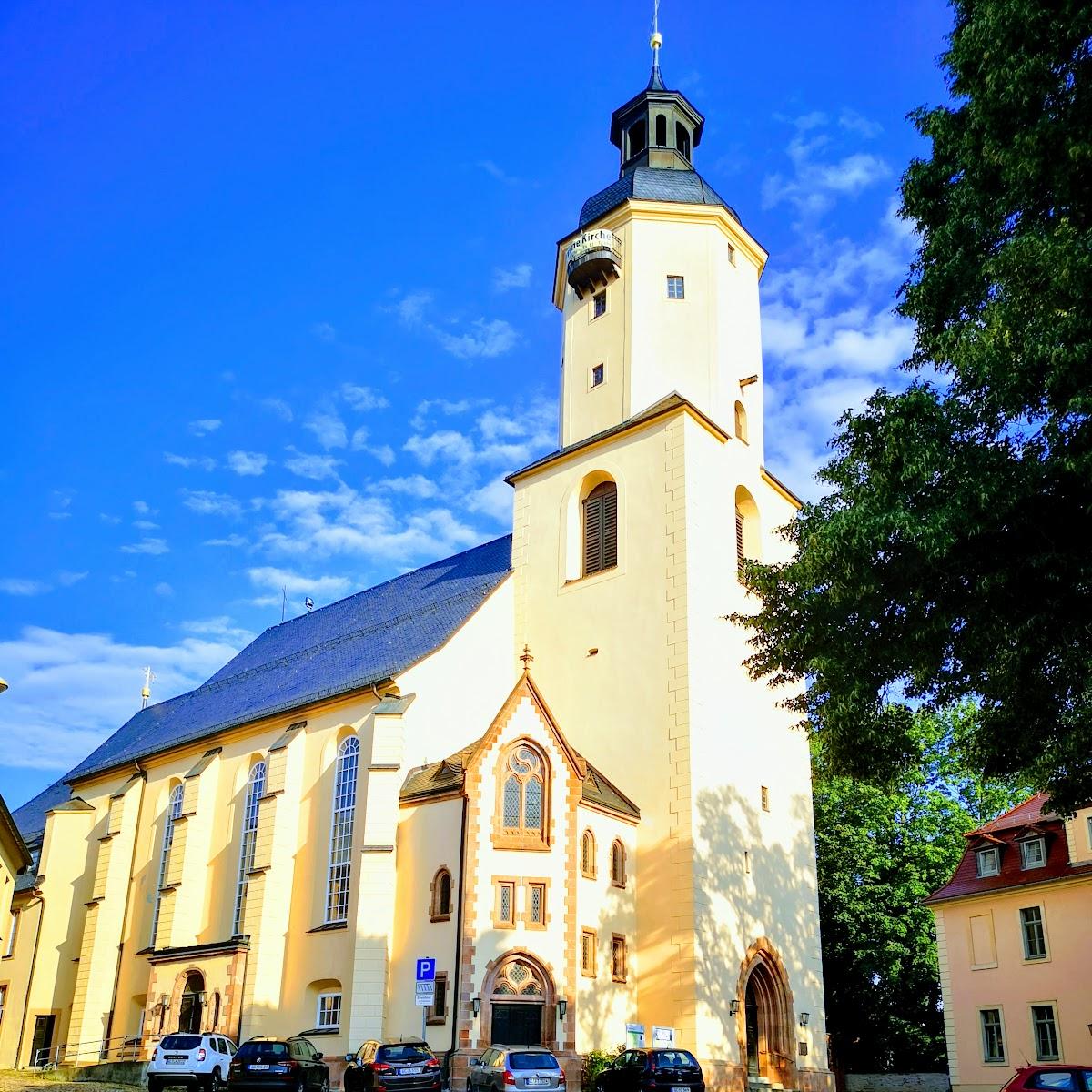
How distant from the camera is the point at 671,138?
39.2 m

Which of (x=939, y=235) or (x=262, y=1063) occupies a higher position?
(x=939, y=235)

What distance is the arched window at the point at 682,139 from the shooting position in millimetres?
39500

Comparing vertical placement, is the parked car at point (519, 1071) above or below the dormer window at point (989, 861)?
below

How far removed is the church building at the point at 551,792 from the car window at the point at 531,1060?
3.14m

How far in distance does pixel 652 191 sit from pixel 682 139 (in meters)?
4.34

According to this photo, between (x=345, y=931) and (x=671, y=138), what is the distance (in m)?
26.0

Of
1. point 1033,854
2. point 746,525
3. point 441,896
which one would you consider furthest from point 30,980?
point 1033,854

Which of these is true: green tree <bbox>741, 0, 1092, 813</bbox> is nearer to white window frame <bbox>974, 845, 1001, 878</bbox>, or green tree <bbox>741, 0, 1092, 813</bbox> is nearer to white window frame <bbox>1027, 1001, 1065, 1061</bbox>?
white window frame <bbox>1027, 1001, 1065, 1061</bbox>

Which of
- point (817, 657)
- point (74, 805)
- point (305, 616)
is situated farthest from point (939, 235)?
point (74, 805)

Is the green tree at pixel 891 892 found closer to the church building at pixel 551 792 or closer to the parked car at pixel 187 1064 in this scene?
the church building at pixel 551 792

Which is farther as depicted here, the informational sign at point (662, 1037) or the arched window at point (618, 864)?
the arched window at point (618, 864)

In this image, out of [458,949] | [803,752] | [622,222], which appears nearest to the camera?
[458,949]

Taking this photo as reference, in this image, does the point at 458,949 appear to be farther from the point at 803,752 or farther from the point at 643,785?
the point at 803,752

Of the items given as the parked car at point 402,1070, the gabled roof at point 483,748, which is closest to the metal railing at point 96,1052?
the gabled roof at point 483,748
